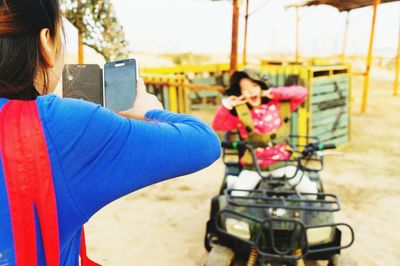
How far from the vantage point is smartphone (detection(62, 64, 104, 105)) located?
1055mm

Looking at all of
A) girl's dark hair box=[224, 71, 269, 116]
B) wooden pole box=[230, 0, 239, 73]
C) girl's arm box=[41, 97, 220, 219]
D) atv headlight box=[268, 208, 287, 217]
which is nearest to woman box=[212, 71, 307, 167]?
girl's dark hair box=[224, 71, 269, 116]

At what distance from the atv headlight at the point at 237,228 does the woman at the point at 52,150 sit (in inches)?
83.1

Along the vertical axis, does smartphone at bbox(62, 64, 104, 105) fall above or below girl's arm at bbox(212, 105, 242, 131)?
above

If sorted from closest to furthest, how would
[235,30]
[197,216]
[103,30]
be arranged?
[197,216]
[235,30]
[103,30]

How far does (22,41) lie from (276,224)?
230cm

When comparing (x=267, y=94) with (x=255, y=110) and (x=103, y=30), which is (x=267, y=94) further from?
(x=103, y=30)

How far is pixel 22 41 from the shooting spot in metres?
0.72

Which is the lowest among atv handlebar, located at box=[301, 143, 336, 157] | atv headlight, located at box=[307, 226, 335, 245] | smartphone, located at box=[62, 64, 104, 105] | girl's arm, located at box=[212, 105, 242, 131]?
atv headlight, located at box=[307, 226, 335, 245]

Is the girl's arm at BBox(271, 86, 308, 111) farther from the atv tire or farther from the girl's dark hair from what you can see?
the atv tire

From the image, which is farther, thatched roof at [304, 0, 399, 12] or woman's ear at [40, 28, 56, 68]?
thatched roof at [304, 0, 399, 12]

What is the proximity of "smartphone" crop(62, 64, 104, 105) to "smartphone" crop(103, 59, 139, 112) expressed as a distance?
26mm

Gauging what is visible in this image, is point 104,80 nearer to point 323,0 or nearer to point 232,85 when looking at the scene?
point 232,85

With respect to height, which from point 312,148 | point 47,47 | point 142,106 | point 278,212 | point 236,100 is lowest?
point 278,212

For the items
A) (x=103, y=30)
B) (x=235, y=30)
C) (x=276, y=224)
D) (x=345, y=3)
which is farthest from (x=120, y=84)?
(x=345, y=3)
